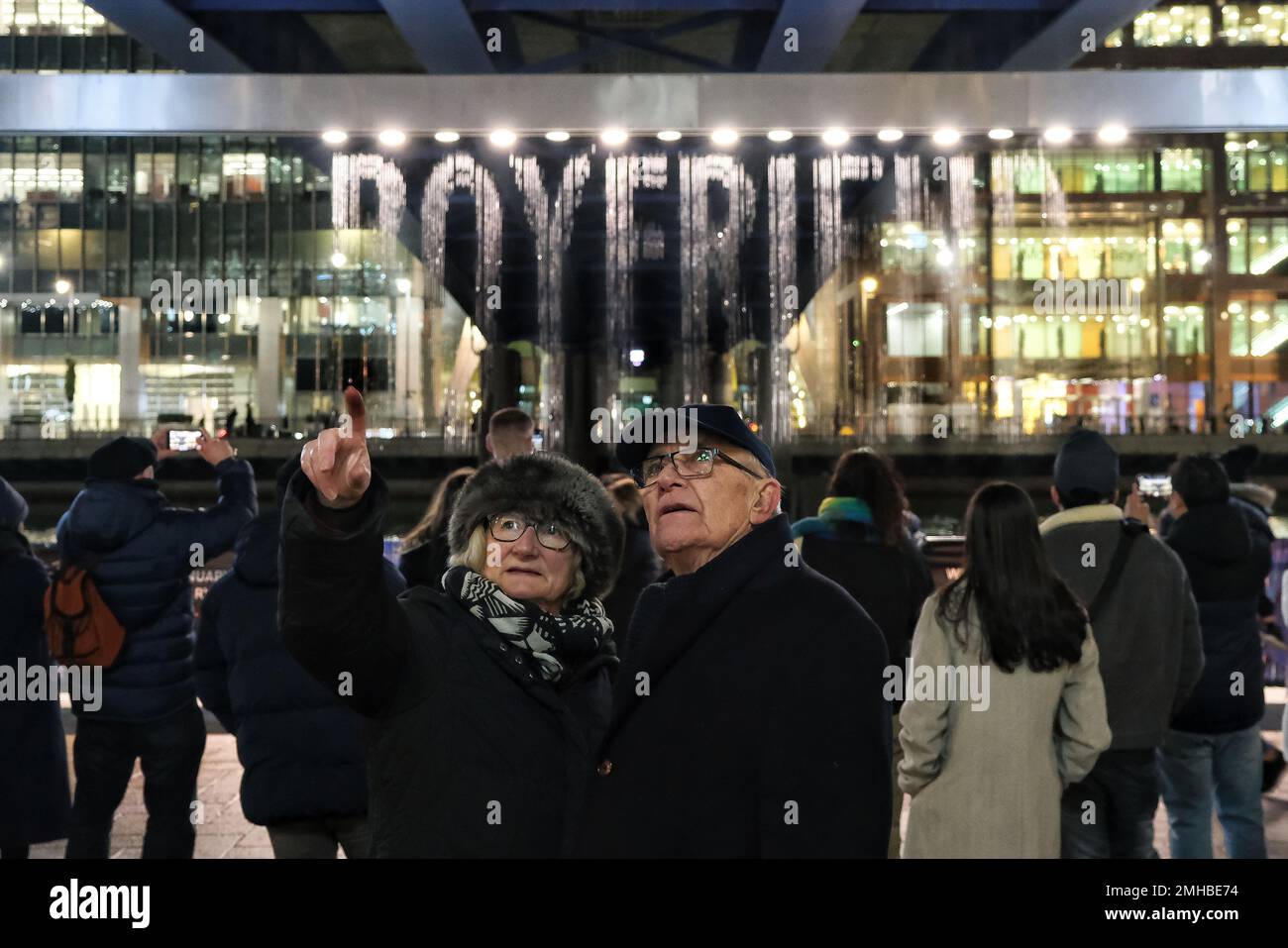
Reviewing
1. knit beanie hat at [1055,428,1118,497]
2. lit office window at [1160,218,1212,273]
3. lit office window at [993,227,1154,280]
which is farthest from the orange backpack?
lit office window at [1160,218,1212,273]

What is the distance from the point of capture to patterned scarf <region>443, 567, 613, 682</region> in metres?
2.77

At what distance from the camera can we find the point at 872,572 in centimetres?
532

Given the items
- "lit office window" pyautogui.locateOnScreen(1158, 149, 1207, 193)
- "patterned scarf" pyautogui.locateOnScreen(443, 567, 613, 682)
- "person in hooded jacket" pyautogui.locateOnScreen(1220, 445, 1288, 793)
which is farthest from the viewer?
"lit office window" pyautogui.locateOnScreen(1158, 149, 1207, 193)

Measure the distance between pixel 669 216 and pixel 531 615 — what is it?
15729mm

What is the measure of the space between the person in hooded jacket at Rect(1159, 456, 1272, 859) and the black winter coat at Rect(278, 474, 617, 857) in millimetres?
3446

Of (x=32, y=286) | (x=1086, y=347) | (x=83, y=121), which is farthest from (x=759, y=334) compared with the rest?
(x=32, y=286)

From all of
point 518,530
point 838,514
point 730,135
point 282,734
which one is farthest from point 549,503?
point 730,135

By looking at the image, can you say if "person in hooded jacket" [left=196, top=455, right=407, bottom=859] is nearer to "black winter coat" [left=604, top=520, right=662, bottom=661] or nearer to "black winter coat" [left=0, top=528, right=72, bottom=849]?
"black winter coat" [left=0, top=528, right=72, bottom=849]

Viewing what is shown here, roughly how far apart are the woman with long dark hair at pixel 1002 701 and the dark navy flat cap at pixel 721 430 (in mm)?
1325

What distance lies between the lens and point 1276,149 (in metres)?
73.8

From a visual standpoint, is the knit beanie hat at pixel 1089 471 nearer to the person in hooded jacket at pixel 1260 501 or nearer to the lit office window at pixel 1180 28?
the person in hooded jacket at pixel 1260 501

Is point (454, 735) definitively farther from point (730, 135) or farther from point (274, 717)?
point (730, 135)

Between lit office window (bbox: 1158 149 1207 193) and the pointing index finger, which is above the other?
lit office window (bbox: 1158 149 1207 193)
